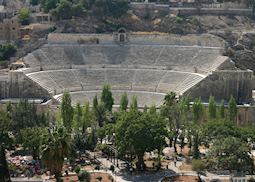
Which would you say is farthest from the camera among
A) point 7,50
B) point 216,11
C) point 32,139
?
point 216,11

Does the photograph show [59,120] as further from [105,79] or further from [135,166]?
[105,79]

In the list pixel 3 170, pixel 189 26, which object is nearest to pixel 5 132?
pixel 3 170

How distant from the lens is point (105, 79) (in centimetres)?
7881

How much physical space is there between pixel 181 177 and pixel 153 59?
3555 centimetres

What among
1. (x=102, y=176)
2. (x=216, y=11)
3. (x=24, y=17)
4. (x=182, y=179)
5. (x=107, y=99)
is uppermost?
(x=216, y=11)

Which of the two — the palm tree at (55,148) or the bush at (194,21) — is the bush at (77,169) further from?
the bush at (194,21)

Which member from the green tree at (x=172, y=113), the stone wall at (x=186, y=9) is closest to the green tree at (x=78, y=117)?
the green tree at (x=172, y=113)

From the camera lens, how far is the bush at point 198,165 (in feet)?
164

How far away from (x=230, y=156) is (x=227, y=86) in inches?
1078

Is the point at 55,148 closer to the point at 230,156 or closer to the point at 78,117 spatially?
the point at 230,156

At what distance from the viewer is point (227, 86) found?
75.2 metres

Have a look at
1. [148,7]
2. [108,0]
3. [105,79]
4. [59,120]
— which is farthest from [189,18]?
[59,120]

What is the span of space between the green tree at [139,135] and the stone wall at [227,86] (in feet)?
74.4

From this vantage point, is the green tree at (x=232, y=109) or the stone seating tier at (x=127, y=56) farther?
the stone seating tier at (x=127, y=56)
